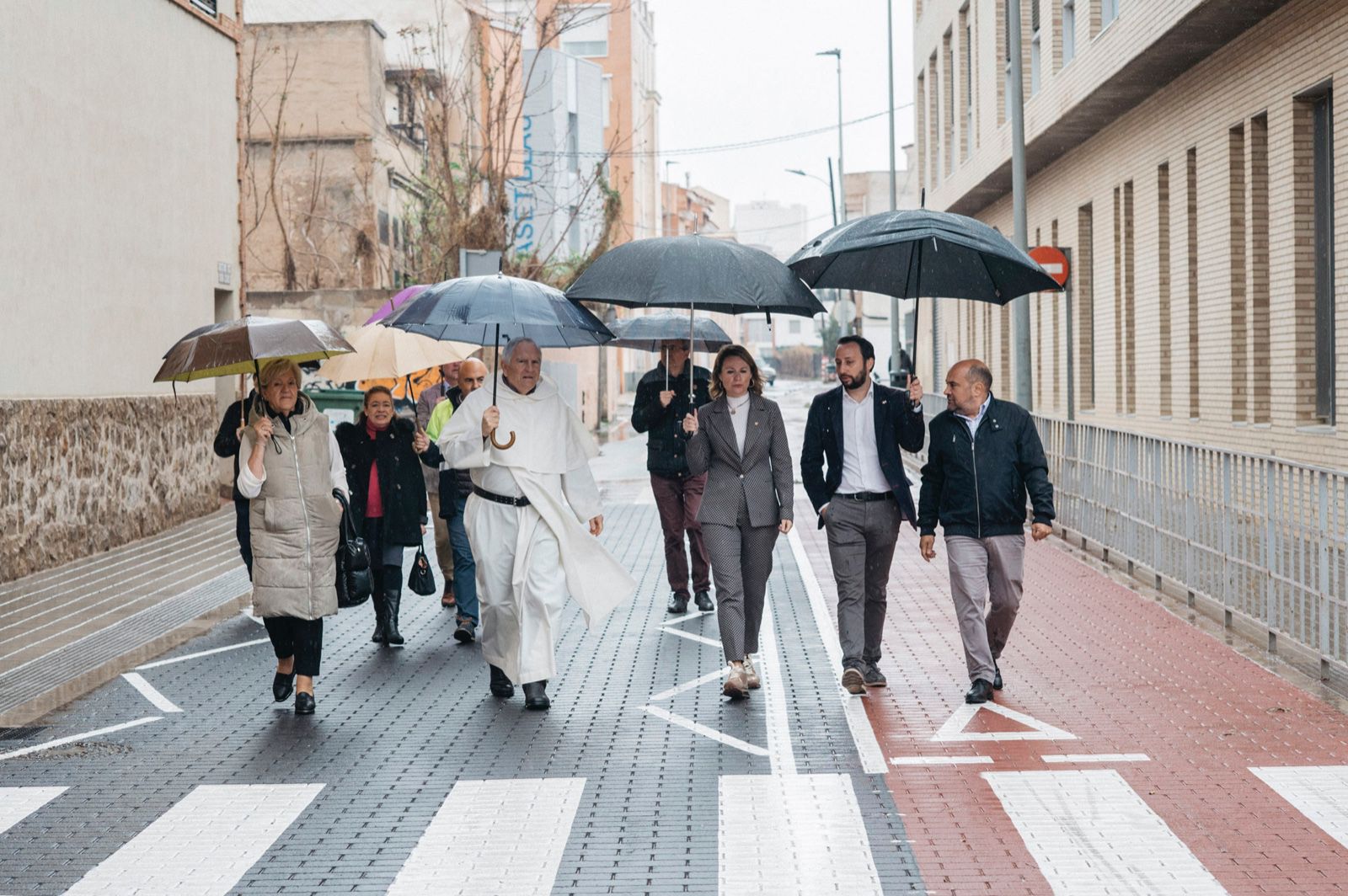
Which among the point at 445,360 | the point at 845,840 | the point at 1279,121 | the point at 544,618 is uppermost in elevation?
the point at 1279,121

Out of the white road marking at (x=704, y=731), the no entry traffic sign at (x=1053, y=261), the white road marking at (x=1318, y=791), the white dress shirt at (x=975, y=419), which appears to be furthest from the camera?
the no entry traffic sign at (x=1053, y=261)

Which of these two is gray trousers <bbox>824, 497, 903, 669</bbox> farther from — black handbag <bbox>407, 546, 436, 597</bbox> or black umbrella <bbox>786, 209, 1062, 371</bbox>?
black handbag <bbox>407, 546, 436, 597</bbox>

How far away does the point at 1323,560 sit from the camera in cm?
859

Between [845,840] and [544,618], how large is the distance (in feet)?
9.56

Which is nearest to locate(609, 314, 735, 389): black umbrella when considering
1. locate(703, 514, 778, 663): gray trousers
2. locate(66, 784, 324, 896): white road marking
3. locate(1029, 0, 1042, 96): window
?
locate(703, 514, 778, 663): gray trousers

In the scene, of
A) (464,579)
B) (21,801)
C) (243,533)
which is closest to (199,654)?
(243,533)

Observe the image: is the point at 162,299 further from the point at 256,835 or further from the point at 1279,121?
the point at 256,835

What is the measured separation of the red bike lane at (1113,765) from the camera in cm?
549

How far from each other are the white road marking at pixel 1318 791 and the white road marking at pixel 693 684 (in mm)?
3029

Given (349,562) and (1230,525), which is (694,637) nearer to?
(349,562)

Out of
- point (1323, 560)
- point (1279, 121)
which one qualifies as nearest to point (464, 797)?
Result: point (1323, 560)

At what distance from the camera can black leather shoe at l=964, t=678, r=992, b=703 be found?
322 inches

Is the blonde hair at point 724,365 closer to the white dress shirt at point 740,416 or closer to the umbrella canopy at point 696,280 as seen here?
the white dress shirt at point 740,416

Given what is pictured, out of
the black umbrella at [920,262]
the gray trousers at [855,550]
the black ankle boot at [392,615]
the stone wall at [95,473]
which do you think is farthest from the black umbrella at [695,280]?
the stone wall at [95,473]
